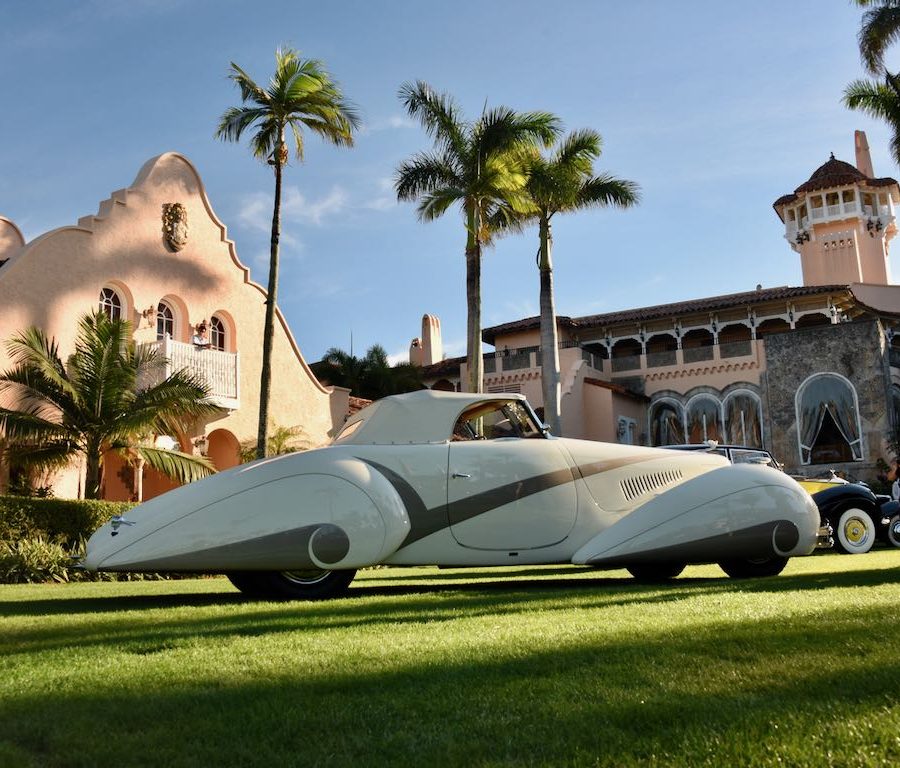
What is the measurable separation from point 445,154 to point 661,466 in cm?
1674

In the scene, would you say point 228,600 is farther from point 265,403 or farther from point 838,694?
point 265,403

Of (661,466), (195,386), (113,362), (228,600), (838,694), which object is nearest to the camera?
(838,694)

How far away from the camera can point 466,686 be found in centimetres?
Answer: 347

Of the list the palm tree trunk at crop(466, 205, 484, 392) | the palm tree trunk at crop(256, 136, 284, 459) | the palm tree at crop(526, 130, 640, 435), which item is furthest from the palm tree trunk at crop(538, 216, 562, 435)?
the palm tree trunk at crop(256, 136, 284, 459)

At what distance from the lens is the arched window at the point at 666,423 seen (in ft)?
129

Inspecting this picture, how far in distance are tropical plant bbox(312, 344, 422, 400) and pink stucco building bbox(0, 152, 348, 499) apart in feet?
40.0

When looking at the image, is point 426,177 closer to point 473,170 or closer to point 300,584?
point 473,170

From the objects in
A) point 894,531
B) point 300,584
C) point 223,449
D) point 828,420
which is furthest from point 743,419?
point 300,584

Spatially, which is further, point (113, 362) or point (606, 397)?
point (606, 397)

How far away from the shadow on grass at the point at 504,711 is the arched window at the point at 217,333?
1977 centimetres

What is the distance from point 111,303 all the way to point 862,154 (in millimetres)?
49816

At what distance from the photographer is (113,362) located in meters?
16.6

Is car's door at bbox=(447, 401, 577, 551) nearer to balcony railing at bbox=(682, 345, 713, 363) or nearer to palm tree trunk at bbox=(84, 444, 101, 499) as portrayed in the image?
palm tree trunk at bbox=(84, 444, 101, 499)

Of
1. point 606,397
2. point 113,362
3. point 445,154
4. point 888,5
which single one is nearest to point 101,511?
point 113,362
